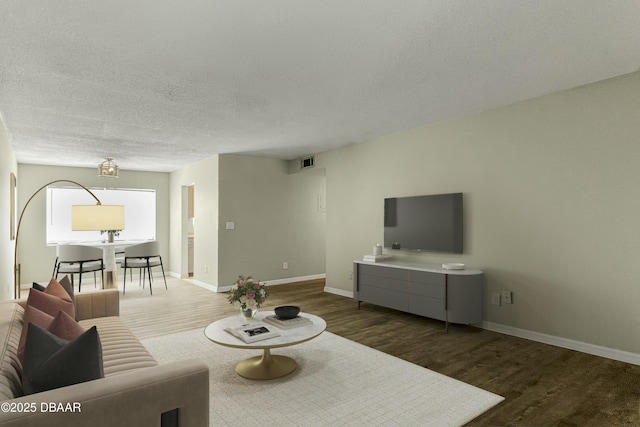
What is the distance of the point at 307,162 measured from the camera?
679 centimetres

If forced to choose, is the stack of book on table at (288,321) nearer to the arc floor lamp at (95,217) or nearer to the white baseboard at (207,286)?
the arc floor lamp at (95,217)

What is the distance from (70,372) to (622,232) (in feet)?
13.3

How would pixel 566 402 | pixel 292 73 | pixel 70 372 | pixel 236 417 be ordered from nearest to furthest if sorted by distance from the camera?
1. pixel 70 372
2. pixel 236 417
3. pixel 566 402
4. pixel 292 73

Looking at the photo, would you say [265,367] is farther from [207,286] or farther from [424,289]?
[207,286]

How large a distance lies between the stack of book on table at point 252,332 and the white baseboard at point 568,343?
2601mm

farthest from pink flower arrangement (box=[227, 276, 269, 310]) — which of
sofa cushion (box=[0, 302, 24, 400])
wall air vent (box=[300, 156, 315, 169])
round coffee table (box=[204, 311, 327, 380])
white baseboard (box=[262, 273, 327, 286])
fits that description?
wall air vent (box=[300, 156, 315, 169])

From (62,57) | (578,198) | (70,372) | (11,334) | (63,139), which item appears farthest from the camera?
(63,139)

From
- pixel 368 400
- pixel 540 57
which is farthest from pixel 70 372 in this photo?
pixel 540 57

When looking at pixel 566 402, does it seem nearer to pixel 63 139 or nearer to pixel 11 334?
pixel 11 334

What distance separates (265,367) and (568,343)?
2.85 meters

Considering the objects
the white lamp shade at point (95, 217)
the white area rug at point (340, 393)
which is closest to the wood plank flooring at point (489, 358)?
the white area rug at point (340, 393)

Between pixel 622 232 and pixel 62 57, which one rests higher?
pixel 62 57

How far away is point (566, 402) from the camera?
8.02ft

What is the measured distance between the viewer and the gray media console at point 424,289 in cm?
393
